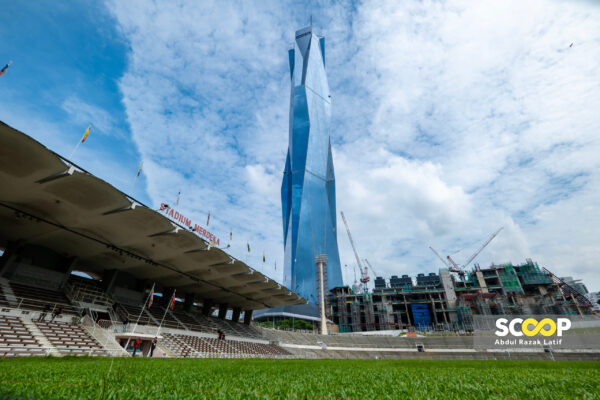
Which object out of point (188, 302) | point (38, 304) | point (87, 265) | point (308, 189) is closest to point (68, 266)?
point (87, 265)

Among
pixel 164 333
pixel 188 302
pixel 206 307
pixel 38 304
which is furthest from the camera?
pixel 206 307

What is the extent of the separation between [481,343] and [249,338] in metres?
36.6

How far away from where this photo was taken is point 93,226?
23.1m

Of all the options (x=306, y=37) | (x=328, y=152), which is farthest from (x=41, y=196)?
(x=306, y=37)

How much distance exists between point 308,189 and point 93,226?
314ft

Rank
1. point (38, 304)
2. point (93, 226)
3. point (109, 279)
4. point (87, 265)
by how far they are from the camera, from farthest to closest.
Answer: point (109, 279)
point (87, 265)
point (93, 226)
point (38, 304)

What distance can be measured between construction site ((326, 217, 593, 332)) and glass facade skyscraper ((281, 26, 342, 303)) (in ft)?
71.7

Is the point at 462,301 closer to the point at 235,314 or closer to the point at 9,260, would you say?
the point at 235,314

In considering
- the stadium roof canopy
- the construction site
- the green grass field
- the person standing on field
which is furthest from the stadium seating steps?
the construction site

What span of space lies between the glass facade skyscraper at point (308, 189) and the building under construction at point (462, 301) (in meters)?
23.2

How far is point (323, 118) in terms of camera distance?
127812mm

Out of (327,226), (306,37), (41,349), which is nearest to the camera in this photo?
(41,349)

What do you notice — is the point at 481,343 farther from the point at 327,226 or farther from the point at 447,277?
the point at 327,226

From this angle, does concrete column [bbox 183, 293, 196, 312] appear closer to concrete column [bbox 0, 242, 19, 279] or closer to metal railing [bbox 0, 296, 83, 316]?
metal railing [bbox 0, 296, 83, 316]
